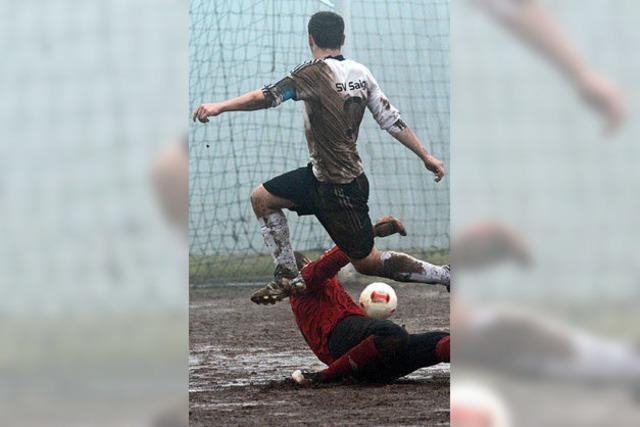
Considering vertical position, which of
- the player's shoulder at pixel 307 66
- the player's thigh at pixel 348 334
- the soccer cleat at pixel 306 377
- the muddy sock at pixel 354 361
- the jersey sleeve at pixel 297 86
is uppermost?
the player's shoulder at pixel 307 66

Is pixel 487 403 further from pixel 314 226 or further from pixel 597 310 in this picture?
pixel 314 226

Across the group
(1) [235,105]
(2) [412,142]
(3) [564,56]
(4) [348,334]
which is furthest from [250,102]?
(3) [564,56]

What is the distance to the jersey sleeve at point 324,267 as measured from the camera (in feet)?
12.9

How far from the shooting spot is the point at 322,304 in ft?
13.2

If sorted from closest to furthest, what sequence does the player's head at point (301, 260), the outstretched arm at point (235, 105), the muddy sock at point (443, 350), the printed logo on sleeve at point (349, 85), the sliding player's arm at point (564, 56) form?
the sliding player's arm at point (564, 56) → the outstretched arm at point (235, 105) → the printed logo on sleeve at point (349, 85) → the player's head at point (301, 260) → the muddy sock at point (443, 350)

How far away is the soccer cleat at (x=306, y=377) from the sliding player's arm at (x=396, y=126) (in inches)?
36.9

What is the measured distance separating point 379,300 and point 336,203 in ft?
1.46

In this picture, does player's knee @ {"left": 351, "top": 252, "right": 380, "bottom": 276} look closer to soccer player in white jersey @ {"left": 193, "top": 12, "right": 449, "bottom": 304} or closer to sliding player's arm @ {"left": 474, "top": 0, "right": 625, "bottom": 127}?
soccer player in white jersey @ {"left": 193, "top": 12, "right": 449, "bottom": 304}

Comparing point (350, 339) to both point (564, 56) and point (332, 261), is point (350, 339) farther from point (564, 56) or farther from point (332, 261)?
point (564, 56)

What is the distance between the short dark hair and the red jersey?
83 cm

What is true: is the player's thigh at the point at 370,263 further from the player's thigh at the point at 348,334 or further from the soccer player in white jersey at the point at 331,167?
the player's thigh at the point at 348,334

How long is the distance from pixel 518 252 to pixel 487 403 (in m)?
Result: 0.38

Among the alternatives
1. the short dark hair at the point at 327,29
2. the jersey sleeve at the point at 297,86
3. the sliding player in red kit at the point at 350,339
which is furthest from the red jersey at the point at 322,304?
the short dark hair at the point at 327,29

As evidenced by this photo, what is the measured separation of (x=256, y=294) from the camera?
394 cm
